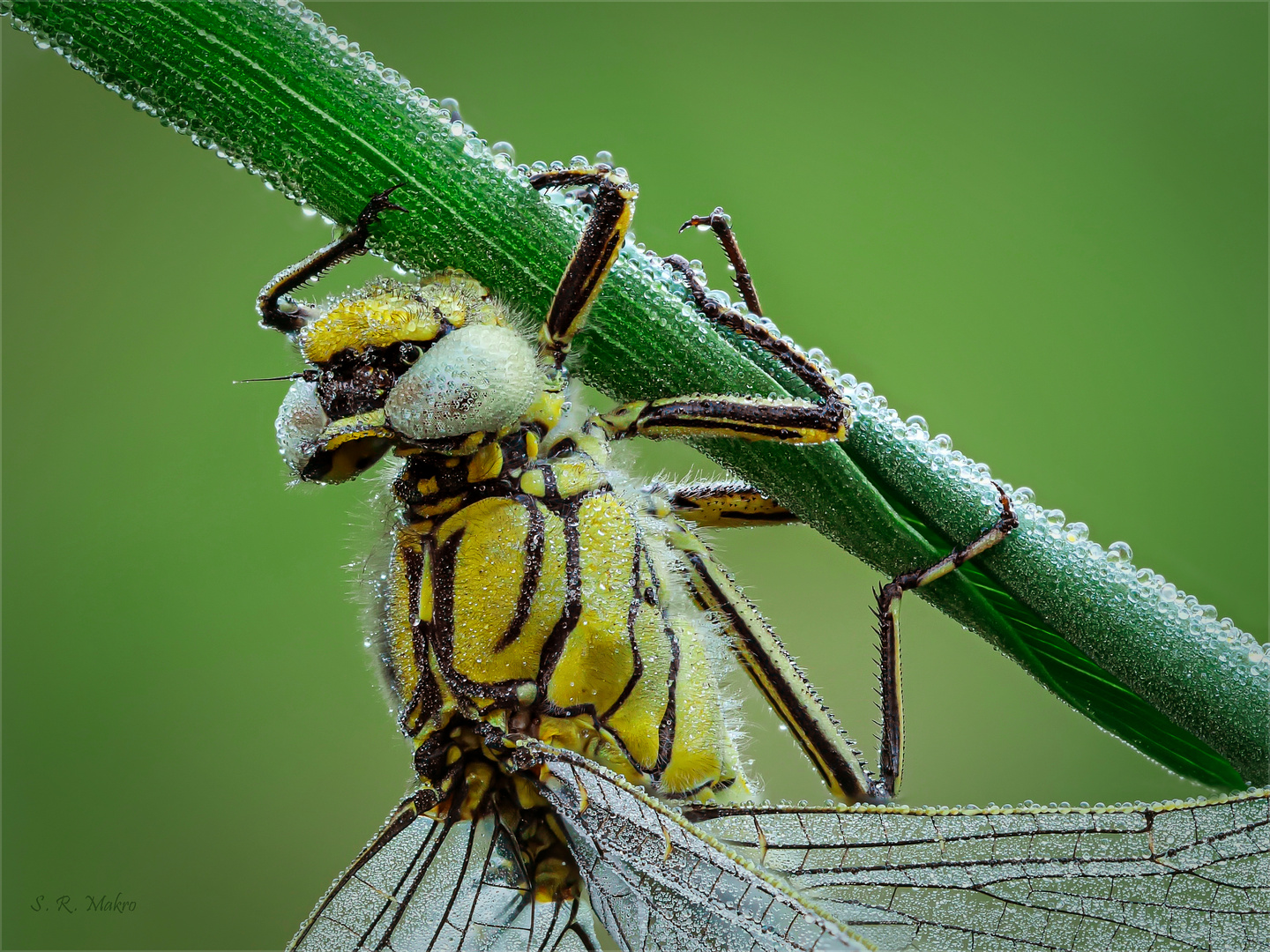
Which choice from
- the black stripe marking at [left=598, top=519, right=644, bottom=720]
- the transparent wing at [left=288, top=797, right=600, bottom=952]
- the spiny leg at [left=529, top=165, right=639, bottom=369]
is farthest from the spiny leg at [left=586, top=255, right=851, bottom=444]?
the transparent wing at [left=288, top=797, right=600, bottom=952]

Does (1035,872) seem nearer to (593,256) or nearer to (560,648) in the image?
(560,648)

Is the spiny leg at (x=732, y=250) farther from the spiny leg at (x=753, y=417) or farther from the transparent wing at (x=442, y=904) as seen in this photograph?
the transparent wing at (x=442, y=904)

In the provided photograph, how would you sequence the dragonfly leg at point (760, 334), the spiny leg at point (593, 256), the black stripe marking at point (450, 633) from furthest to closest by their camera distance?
the black stripe marking at point (450, 633), the dragonfly leg at point (760, 334), the spiny leg at point (593, 256)

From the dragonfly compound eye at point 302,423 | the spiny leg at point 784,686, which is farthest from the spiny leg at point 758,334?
the dragonfly compound eye at point 302,423

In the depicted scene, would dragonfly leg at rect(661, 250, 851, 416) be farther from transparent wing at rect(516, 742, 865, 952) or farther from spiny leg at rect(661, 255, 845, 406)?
transparent wing at rect(516, 742, 865, 952)

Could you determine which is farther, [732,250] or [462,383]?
[732,250]

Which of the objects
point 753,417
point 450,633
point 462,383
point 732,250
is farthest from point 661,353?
point 450,633

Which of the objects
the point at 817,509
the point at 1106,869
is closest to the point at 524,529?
the point at 817,509
